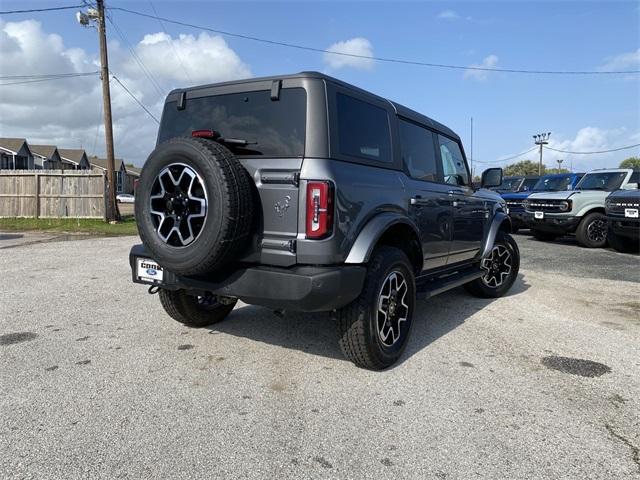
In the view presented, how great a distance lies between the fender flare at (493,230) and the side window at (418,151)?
1.36m

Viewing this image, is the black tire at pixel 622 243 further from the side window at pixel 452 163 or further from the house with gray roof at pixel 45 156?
the house with gray roof at pixel 45 156

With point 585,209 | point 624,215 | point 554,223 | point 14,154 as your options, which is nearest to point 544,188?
point 554,223

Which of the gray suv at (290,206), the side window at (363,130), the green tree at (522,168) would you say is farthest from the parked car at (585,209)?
the green tree at (522,168)

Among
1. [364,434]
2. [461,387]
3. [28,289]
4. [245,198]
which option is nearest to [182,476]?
[364,434]

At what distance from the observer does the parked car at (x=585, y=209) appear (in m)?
10.8

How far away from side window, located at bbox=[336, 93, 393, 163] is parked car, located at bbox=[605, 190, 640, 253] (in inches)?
291

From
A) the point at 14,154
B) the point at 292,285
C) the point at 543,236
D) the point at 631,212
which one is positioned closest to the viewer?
the point at 292,285

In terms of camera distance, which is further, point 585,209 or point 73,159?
point 73,159

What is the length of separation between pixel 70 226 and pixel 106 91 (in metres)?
5.38

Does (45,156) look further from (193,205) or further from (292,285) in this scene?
Answer: (292,285)

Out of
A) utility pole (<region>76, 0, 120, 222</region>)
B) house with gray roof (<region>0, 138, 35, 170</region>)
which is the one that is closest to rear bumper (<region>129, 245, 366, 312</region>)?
utility pole (<region>76, 0, 120, 222</region>)

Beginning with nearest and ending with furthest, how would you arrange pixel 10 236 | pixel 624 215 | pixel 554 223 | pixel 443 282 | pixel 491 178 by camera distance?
pixel 443 282
pixel 491 178
pixel 624 215
pixel 554 223
pixel 10 236

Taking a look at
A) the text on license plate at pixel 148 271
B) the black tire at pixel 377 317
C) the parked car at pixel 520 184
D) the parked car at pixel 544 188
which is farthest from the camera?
the parked car at pixel 520 184

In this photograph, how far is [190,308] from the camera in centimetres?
408
